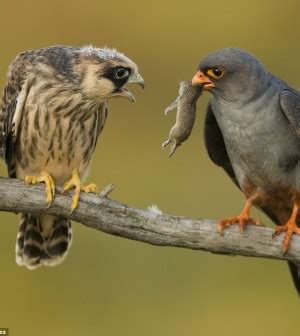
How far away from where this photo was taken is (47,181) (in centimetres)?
970

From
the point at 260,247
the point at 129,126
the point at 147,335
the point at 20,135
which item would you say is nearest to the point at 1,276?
the point at 147,335

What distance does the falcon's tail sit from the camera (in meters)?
10.6

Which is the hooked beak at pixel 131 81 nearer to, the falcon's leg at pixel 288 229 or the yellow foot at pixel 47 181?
the yellow foot at pixel 47 181

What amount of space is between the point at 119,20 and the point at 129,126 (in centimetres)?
255

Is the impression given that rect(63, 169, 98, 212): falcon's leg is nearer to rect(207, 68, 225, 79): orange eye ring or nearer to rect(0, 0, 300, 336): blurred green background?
rect(207, 68, 225, 79): orange eye ring

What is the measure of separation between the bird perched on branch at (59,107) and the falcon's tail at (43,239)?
1.35 ft

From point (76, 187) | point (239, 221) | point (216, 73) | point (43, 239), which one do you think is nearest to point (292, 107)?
point (216, 73)

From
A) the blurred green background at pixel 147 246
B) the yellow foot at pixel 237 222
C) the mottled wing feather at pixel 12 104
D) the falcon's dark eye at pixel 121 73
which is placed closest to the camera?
the yellow foot at pixel 237 222

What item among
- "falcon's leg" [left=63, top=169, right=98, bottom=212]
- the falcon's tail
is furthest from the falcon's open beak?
the falcon's tail

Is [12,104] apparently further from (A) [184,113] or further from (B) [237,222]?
(B) [237,222]

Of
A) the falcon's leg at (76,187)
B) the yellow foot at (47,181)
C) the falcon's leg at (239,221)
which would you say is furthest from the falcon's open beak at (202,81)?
the yellow foot at (47,181)

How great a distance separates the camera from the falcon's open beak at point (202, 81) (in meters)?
9.70

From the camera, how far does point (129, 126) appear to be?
16.3m

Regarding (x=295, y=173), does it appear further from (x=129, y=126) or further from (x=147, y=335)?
(x=129, y=126)
